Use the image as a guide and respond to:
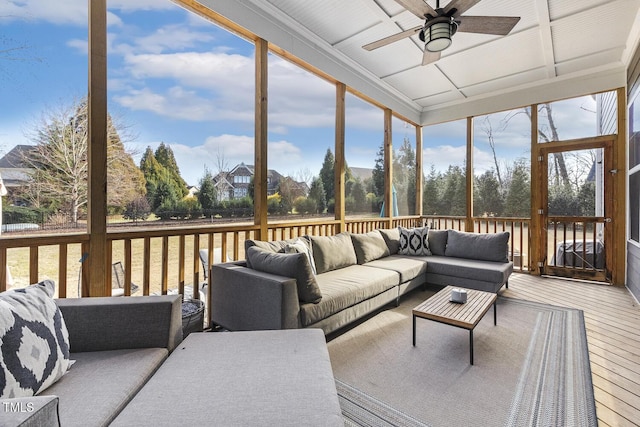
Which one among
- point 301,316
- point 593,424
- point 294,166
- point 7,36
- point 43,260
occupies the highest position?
point 7,36

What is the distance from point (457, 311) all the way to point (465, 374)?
442mm

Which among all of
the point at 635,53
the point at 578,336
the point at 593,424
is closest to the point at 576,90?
the point at 635,53

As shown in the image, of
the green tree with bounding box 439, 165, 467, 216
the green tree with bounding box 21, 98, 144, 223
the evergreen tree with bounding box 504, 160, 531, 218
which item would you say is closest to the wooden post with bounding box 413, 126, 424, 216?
the green tree with bounding box 439, 165, 467, 216

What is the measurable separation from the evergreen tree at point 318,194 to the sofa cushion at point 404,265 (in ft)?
3.29

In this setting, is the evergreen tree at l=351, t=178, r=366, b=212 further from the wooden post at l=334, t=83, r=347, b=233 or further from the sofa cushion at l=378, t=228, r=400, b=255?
the sofa cushion at l=378, t=228, r=400, b=255

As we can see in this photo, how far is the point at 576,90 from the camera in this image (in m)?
4.51

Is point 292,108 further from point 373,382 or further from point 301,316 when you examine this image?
point 373,382

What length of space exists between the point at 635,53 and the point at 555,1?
5.30 ft

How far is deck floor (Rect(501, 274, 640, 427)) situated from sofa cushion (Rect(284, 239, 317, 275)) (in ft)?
6.81

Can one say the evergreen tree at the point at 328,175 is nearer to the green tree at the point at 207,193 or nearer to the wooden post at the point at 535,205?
the green tree at the point at 207,193

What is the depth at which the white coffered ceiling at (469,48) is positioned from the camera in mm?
3078

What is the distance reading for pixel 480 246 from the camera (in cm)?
400

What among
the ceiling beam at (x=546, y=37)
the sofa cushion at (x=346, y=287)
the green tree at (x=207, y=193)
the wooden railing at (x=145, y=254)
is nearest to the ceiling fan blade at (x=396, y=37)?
the ceiling beam at (x=546, y=37)

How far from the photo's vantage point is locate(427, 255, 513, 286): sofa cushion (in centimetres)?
344
